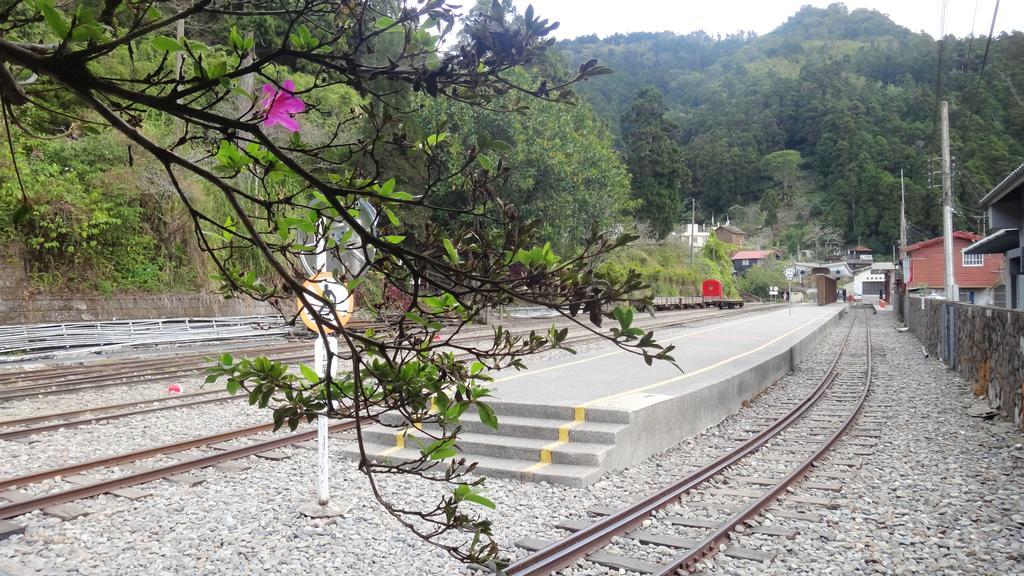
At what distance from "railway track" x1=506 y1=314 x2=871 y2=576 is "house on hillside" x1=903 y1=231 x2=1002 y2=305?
35.1 m

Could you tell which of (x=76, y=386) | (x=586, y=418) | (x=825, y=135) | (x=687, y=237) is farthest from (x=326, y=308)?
(x=825, y=135)

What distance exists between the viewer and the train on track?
44.6 m

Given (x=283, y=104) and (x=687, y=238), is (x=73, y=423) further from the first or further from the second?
(x=687, y=238)

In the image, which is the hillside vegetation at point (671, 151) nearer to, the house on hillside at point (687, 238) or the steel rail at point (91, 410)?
the house on hillside at point (687, 238)

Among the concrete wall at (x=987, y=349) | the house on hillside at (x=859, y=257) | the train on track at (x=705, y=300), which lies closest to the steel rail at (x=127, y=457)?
the concrete wall at (x=987, y=349)

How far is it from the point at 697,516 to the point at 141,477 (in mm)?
4883

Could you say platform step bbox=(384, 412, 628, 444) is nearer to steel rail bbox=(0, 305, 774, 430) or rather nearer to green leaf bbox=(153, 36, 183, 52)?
steel rail bbox=(0, 305, 774, 430)

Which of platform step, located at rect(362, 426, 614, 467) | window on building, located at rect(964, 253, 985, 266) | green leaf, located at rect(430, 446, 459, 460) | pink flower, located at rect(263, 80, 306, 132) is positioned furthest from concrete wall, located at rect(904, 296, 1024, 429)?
window on building, located at rect(964, 253, 985, 266)

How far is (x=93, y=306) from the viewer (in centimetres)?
1845

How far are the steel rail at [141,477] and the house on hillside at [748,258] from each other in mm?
87112

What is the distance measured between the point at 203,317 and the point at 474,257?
800 inches

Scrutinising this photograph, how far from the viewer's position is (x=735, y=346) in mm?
16000

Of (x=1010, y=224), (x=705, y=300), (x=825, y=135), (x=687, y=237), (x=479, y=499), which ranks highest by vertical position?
(x=825, y=135)

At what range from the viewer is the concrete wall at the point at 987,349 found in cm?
988
